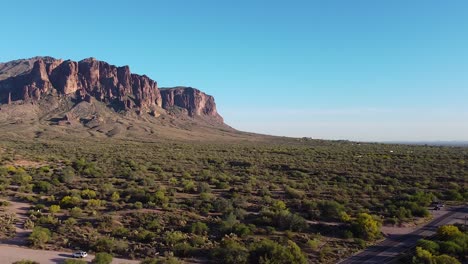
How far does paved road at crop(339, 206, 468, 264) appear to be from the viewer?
2169 cm

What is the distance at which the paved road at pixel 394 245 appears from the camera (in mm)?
21688

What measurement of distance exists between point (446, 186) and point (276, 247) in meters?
35.2

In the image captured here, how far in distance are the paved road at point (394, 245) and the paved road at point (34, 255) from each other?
13.4m

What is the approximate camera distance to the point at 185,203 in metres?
34.5

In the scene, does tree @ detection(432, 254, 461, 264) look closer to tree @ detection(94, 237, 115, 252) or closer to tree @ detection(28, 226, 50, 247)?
tree @ detection(94, 237, 115, 252)

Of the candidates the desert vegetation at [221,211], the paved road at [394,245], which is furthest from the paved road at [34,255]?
the paved road at [394,245]

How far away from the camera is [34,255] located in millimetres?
21125

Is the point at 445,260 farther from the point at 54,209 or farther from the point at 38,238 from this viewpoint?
the point at 54,209

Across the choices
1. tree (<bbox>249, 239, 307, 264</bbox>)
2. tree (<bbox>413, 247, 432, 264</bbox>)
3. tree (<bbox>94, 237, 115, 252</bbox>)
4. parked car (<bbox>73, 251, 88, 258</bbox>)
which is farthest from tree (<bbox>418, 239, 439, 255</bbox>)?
parked car (<bbox>73, 251, 88, 258</bbox>)

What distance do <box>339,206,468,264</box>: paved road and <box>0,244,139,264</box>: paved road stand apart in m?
13.4

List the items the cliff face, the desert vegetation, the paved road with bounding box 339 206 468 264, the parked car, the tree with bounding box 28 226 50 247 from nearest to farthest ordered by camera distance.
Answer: the parked car < the paved road with bounding box 339 206 468 264 < the desert vegetation < the tree with bounding box 28 226 50 247 < the cliff face

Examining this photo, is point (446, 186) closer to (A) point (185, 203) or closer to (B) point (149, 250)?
(A) point (185, 203)

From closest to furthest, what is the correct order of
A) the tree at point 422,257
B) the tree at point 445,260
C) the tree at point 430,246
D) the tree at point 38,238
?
the tree at point 445,260
the tree at point 422,257
the tree at point 430,246
the tree at point 38,238

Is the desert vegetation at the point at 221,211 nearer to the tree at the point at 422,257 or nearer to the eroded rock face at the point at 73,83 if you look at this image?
the tree at the point at 422,257
